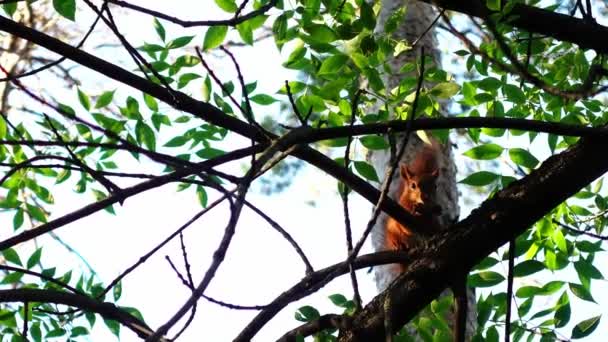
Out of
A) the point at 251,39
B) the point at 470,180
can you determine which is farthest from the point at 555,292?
the point at 251,39

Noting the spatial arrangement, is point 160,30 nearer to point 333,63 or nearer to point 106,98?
point 106,98

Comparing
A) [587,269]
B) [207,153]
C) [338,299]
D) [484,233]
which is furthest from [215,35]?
[587,269]

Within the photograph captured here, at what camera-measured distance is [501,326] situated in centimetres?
195

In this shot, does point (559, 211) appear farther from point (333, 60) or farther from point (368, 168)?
point (333, 60)

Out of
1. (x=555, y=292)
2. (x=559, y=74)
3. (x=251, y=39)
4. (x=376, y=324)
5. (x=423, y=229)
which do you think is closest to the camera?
(x=376, y=324)

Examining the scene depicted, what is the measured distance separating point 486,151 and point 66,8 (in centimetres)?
106

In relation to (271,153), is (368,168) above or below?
above

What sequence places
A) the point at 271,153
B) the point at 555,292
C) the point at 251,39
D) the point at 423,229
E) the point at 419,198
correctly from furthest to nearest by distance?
the point at 419,198 → the point at 251,39 → the point at 555,292 → the point at 423,229 → the point at 271,153

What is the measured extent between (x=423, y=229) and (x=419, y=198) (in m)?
0.82

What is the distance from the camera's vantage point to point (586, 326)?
1716 mm

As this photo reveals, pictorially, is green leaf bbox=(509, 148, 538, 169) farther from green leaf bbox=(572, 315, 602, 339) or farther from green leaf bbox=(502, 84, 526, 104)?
green leaf bbox=(572, 315, 602, 339)

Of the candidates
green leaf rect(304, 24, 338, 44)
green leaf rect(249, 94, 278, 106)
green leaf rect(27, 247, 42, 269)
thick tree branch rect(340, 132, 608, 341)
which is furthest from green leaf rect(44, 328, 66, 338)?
green leaf rect(304, 24, 338, 44)

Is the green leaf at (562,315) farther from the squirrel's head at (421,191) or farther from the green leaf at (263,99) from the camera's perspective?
the green leaf at (263,99)

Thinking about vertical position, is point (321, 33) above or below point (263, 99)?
below
